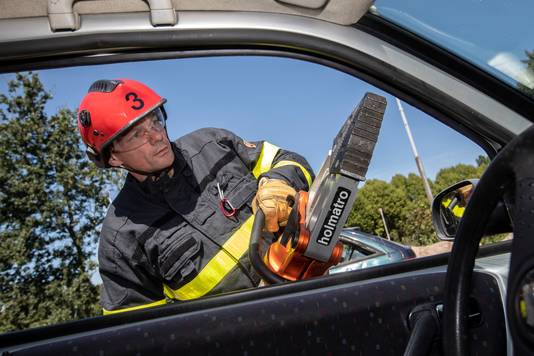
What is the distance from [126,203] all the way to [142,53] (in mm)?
1087

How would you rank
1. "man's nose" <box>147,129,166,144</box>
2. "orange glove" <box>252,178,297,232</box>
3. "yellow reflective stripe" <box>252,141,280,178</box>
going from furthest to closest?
"yellow reflective stripe" <box>252,141,280,178</box>
"man's nose" <box>147,129,166,144</box>
"orange glove" <box>252,178,297,232</box>

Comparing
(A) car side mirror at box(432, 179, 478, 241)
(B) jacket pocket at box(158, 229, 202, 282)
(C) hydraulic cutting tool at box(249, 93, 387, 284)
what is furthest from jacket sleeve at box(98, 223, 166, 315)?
(A) car side mirror at box(432, 179, 478, 241)

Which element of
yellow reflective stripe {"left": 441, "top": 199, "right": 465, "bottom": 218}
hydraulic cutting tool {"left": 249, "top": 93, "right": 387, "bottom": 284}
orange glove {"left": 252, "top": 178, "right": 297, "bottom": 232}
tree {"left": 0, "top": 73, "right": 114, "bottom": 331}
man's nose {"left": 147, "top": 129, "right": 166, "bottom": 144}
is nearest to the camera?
hydraulic cutting tool {"left": 249, "top": 93, "right": 387, "bottom": 284}

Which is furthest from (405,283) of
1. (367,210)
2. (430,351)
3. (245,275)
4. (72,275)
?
(367,210)

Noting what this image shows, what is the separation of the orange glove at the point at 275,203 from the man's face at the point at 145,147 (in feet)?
2.36

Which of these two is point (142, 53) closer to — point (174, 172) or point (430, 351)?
point (174, 172)

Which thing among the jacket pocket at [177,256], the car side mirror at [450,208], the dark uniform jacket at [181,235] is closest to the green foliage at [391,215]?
the dark uniform jacket at [181,235]

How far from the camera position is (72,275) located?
14.8m

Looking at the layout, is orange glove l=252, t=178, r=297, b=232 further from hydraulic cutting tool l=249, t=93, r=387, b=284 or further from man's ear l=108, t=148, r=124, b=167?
man's ear l=108, t=148, r=124, b=167

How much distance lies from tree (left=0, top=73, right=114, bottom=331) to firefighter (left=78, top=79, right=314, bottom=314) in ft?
40.0

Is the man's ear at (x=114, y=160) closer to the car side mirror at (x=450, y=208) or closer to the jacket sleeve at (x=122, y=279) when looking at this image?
the jacket sleeve at (x=122, y=279)

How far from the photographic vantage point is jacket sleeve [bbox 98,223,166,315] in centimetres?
218

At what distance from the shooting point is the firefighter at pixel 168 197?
2.22m

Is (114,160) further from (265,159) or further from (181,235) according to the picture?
(265,159)
